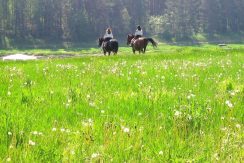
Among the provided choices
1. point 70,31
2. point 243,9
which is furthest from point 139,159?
point 243,9

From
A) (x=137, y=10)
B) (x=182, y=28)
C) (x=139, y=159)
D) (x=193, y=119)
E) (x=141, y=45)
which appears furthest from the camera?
(x=137, y=10)

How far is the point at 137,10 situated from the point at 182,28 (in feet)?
76.5

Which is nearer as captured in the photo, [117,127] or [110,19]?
[117,127]

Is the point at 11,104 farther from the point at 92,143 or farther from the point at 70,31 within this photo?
the point at 70,31

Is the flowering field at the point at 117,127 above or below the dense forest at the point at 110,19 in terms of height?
below

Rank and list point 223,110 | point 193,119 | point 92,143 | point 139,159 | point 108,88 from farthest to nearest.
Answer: point 108,88, point 223,110, point 193,119, point 92,143, point 139,159

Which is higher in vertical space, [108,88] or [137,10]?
[137,10]

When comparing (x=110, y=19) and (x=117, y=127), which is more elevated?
(x=110, y=19)

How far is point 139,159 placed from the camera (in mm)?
4691

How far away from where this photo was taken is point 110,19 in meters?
163

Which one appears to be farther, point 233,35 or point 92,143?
point 233,35

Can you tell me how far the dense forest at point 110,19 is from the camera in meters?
142

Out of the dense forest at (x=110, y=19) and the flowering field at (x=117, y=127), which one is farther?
the dense forest at (x=110, y=19)

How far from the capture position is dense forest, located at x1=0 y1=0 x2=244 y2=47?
142 m
